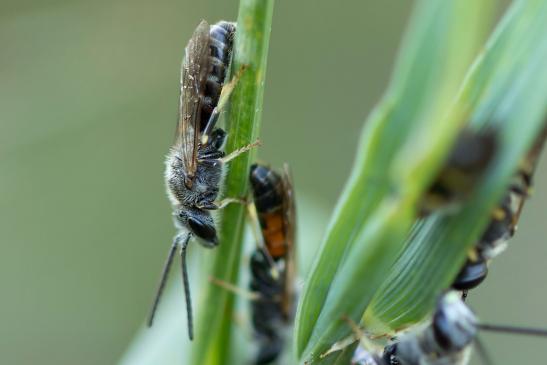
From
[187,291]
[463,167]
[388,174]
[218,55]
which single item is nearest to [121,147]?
[218,55]

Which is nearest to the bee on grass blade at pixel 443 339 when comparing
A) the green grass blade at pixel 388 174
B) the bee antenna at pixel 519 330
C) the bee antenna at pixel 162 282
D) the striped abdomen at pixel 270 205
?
the bee antenna at pixel 519 330

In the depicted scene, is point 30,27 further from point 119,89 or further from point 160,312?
point 160,312

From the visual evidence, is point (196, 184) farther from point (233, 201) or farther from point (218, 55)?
point (233, 201)

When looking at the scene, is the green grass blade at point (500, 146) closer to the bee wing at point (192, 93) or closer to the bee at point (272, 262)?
the bee at point (272, 262)

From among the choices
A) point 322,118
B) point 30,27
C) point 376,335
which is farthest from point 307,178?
point 376,335

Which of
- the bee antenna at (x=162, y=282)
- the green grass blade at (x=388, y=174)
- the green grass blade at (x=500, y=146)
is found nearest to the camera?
the green grass blade at (x=388, y=174)
